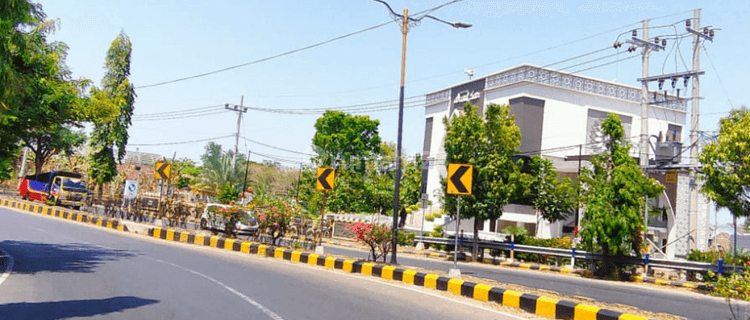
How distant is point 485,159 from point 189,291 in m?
20.7

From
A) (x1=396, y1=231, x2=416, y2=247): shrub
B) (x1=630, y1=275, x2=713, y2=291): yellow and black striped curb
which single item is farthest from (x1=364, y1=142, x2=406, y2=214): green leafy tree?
(x1=630, y1=275, x2=713, y2=291): yellow and black striped curb

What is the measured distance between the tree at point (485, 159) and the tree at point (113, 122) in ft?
76.0

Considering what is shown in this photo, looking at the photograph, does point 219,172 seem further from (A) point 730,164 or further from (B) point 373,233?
(A) point 730,164

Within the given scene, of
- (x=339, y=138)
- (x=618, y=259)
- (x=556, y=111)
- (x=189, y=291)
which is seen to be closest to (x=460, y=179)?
(x=189, y=291)

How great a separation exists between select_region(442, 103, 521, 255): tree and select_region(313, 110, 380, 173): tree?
3603cm

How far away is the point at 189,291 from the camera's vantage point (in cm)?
1076

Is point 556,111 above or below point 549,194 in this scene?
above

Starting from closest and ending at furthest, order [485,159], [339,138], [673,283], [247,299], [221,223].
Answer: [247,299], [673,283], [221,223], [485,159], [339,138]

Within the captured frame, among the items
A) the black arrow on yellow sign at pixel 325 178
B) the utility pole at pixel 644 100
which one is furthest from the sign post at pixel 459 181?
the utility pole at pixel 644 100

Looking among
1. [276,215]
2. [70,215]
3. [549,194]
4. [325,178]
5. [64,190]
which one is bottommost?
[70,215]

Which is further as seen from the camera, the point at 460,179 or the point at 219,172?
the point at 219,172

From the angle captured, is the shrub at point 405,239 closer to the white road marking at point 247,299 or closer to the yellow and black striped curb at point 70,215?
the yellow and black striped curb at point 70,215

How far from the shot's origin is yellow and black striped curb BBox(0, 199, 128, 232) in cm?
2975

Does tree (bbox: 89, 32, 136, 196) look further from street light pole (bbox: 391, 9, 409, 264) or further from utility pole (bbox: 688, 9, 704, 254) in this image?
utility pole (bbox: 688, 9, 704, 254)
